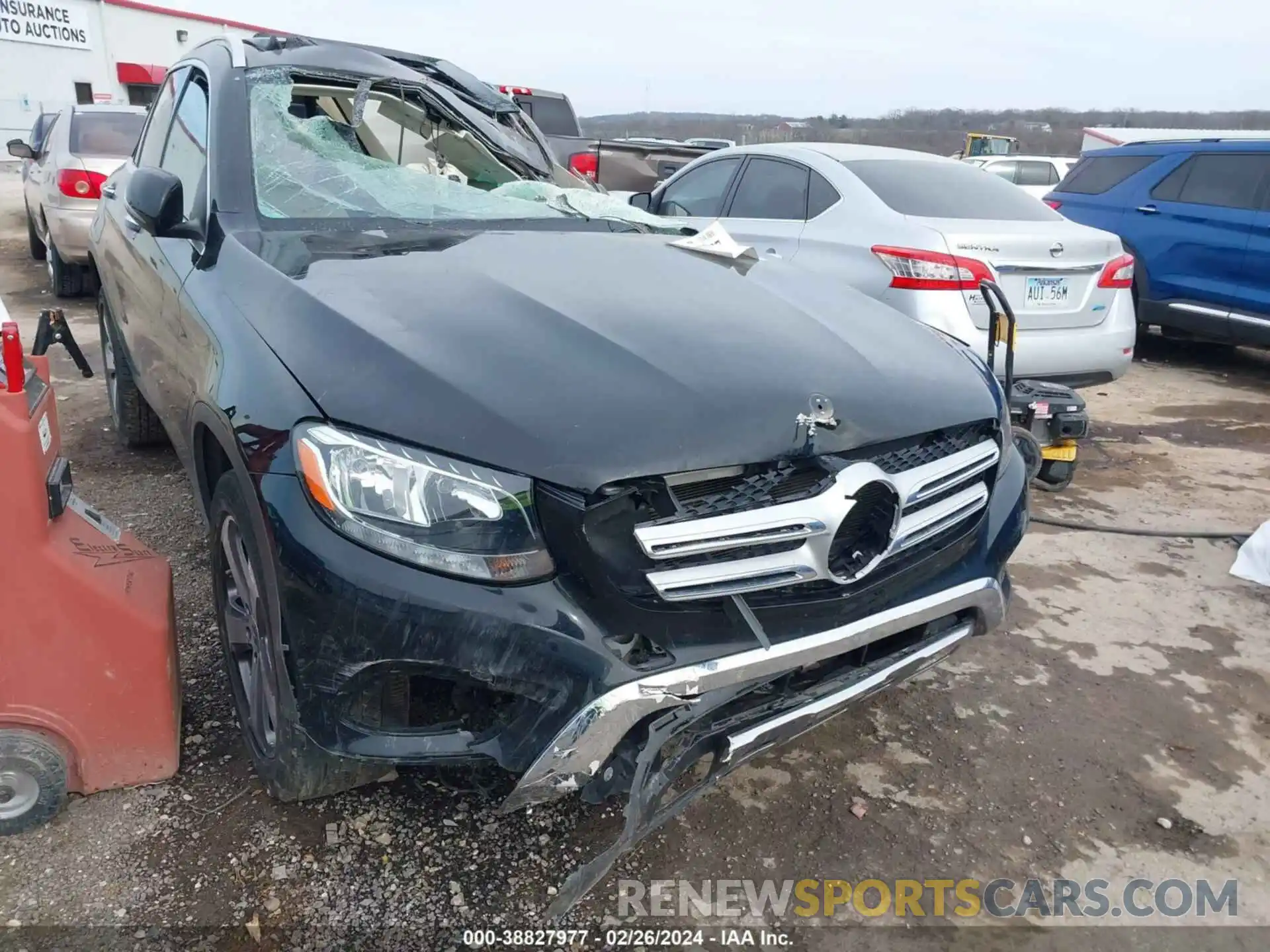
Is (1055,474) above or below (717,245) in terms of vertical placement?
below

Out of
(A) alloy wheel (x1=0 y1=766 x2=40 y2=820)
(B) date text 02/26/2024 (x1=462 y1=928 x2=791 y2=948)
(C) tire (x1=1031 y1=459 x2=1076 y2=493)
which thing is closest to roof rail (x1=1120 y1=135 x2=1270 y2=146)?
(C) tire (x1=1031 y1=459 x2=1076 y2=493)

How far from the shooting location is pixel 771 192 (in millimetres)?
5840

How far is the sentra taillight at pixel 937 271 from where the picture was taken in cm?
467

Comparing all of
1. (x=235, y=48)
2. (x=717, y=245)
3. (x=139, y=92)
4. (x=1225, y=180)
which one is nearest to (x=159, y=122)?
(x=235, y=48)

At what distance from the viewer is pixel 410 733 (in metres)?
1.80

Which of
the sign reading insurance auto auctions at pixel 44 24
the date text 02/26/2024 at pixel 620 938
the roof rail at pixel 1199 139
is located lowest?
the date text 02/26/2024 at pixel 620 938

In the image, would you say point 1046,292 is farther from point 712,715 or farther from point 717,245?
point 712,715

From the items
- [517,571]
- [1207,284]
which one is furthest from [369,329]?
[1207,284]

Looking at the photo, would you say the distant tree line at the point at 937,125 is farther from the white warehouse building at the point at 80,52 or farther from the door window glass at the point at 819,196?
the door window glass at the point at 819,196

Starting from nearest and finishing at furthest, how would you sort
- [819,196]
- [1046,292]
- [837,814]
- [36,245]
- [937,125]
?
[837,814] → [1046,292] → [819,196] → [36,245] → [937,125]

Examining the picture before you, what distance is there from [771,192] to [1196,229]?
12.8ft

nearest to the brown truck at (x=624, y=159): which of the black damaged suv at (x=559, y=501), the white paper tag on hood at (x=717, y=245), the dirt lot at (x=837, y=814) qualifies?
the white paper tag on hood at (x=717, y=245)

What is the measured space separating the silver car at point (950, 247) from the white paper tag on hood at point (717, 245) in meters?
1.52

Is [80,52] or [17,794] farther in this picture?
[80,52]
